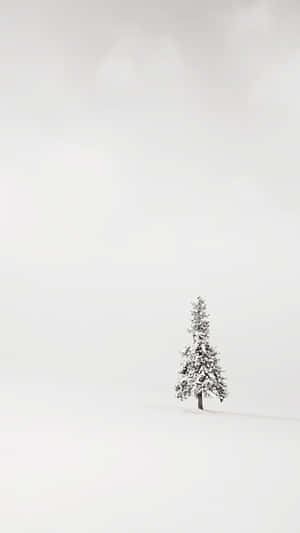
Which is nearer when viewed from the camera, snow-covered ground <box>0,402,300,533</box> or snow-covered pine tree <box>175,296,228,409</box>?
snow-covered ground <box>0,402,300,533</box>

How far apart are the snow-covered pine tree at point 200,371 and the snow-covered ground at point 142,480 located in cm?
1595

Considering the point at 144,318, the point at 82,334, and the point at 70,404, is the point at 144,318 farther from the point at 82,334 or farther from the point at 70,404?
the point at 70,404

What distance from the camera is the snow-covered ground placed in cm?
1020

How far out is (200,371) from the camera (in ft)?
130

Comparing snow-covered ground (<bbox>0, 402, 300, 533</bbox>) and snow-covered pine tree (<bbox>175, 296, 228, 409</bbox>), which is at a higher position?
snow-covered pine tree (<bbox>175, 296, 228, 409</bbox>)

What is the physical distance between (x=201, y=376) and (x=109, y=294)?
418 ft

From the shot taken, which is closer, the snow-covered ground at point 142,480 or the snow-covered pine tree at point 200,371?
the snow-covered ground at point 142,480

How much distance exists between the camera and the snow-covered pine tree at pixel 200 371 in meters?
39.3

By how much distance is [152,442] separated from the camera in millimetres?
19859

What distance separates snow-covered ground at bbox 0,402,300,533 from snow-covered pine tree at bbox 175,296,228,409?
15.9 meters

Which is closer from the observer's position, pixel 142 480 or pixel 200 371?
pixel 142 480

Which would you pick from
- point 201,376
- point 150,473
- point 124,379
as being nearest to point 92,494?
point 150,473

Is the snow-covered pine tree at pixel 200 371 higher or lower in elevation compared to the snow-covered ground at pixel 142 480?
higher

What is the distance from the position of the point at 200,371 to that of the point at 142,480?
88.6 ft
